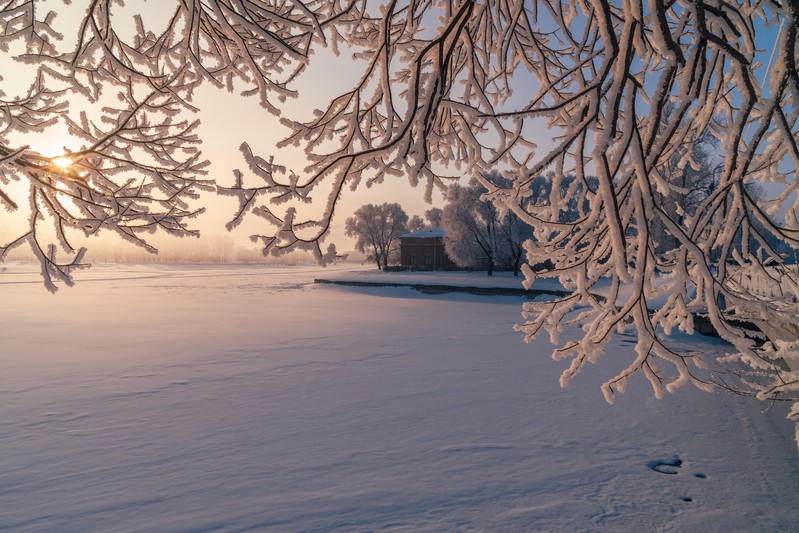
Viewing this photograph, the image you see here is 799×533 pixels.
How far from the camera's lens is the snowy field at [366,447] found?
3926 mm

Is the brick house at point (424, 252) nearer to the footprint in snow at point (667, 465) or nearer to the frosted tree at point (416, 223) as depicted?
the frosted tree at point (416, 223)

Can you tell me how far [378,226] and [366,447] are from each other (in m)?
64.7

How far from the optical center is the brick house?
53.5m

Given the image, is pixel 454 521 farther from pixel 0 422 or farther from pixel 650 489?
pixel 0 422

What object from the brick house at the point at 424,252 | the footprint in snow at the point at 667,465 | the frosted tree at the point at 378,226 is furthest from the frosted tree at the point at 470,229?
the footprint in snow at the point at 667,465

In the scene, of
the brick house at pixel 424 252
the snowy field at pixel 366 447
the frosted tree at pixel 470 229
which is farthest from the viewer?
the brick house at pixel 424 252

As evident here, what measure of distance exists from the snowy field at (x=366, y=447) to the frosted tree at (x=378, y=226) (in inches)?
2341

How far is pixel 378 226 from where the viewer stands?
6944 cm

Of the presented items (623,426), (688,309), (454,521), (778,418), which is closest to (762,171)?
(688,309)

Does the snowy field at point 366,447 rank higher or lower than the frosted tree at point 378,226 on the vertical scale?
lower

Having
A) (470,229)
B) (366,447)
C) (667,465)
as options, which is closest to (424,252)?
(470,229)

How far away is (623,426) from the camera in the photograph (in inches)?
240

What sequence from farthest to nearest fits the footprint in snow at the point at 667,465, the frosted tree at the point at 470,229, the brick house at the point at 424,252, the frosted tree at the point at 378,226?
the frosted tree at the point at 378,226, the brick house at the point at 424,252, the frosted tree at the point at 470,229, the footprint in snow at the point at 667,465

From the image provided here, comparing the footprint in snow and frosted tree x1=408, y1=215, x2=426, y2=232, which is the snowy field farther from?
frosted tree x1=408, y1=215, x2=426, y2=232
